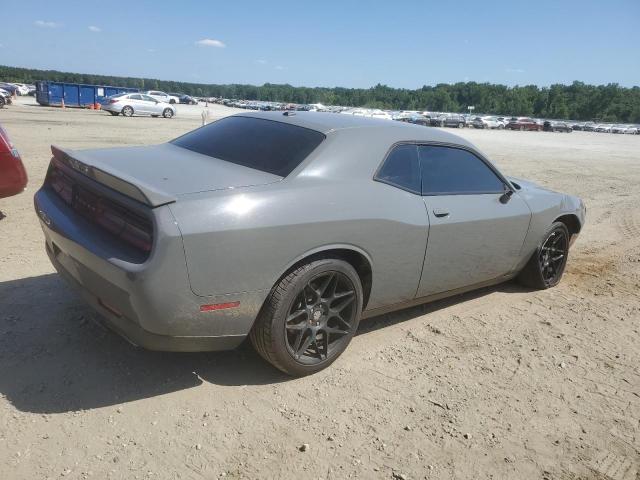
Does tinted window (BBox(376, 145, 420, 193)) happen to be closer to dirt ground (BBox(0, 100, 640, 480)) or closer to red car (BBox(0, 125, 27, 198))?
dirt ground (BBox(0, 100, 640, 480))

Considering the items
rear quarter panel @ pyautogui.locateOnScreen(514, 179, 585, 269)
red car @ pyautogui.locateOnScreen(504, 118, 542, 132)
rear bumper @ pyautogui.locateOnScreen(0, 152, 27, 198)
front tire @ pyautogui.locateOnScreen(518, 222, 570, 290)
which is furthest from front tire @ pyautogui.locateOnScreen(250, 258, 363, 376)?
red car @ pyautogui.locateOnScreen(504, 118, 542, 132)

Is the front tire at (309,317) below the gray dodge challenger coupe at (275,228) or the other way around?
below

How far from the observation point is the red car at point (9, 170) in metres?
5.20

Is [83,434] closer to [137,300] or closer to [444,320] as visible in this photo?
[137,300]

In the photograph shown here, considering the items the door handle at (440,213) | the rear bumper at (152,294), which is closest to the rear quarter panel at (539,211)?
the door handle at (440,213)

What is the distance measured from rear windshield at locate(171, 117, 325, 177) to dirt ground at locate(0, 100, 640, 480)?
1.28 meters

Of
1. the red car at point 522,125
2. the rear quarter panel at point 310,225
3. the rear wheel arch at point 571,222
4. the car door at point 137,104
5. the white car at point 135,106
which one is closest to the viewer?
the rear quarter panel at point 310,225

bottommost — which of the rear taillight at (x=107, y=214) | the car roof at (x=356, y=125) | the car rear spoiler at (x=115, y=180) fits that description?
the rear taillight at (x=107, y=214)

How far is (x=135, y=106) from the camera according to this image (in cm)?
3052

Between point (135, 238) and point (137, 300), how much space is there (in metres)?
0.32

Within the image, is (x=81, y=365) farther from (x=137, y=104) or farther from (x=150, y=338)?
(x=137, y=104)

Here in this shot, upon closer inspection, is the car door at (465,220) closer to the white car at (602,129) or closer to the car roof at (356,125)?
the car roof at (356,125)

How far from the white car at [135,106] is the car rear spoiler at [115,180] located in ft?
97.1

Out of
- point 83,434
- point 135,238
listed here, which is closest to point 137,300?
point 135,238
